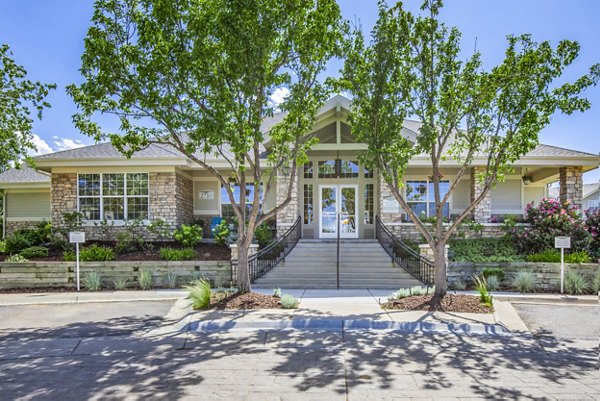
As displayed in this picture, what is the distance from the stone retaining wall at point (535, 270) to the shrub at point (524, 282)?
36 centimetres

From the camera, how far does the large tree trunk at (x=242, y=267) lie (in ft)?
31.8

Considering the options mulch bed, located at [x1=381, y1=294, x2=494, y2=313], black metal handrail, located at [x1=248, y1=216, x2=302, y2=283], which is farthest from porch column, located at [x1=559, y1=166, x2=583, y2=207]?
black metal handrail, located at [x1=248, y1=216, x2=302, y2=283]

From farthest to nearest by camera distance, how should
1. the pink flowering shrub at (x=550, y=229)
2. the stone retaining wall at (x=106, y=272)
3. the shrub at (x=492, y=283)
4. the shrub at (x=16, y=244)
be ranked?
1. the shrub at (x=16, y=244)
2. the pink flowering shrub at (x=550, y=229)
3. the stone retaining wall at (x=106, y=272)
4. the shrub at (x=492, y=283)

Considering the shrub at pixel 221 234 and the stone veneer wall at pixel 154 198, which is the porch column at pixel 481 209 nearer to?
the shrub at pixel 221 234

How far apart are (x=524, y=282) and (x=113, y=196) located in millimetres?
14579

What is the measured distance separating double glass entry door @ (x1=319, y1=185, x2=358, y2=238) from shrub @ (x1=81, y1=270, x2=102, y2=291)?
822 cm

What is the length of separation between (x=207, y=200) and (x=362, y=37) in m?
10.9

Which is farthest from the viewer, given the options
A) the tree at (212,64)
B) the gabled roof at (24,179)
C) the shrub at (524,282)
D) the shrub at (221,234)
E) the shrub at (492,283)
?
the gabled roof at (24,179)

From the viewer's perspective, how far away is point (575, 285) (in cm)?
1128

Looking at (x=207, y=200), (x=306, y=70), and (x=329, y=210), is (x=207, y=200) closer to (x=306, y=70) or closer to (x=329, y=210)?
(x=329, y=210)

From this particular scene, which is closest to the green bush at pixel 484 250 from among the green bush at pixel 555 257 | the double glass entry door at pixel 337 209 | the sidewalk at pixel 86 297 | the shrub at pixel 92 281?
the green bush at pixel 555 257

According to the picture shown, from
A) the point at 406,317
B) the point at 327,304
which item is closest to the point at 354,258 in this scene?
the point at 327,304

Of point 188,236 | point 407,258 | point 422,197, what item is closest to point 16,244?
point 188,236

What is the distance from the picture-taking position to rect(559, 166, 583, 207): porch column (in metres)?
15.9
